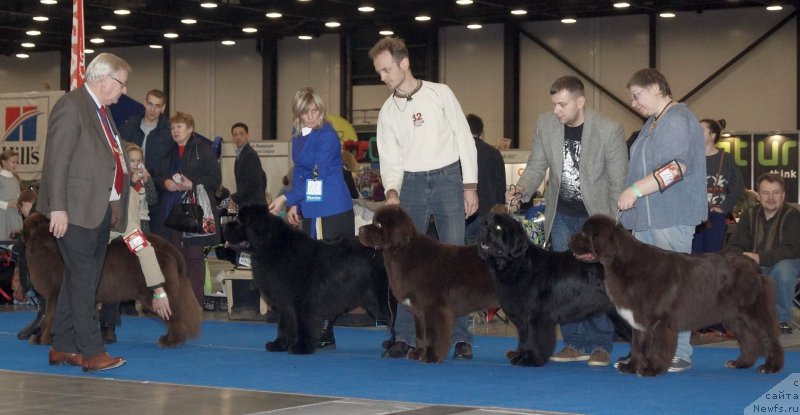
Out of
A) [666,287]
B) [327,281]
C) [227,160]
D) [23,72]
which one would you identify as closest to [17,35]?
[23,72]

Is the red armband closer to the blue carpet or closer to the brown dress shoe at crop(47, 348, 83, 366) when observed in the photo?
the blue carpet

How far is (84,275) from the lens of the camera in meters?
5.55

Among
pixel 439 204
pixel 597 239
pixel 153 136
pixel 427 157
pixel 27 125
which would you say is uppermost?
pixel 27 125

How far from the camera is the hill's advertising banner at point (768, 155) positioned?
52.3 ft

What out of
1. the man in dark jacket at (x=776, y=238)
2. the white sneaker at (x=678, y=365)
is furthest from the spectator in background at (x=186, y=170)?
the man in dark jacket at (x=776, y=238)

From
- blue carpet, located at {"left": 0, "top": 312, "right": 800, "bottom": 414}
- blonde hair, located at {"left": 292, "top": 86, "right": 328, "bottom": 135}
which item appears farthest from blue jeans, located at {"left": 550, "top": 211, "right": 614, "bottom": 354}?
blonde hair, located at {"left": 292, "top": 86, "right": 328, "bottom": 135}

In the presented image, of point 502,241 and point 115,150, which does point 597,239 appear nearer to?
point 502,241

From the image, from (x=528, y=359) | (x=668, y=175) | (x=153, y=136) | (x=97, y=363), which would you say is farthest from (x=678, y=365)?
(x=153, y=136)

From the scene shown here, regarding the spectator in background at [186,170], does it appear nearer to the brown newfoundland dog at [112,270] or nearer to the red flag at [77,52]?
the red flag at [77,52]

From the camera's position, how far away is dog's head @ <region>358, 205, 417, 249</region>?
598 cm

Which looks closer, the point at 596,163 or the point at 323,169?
the point at 596,163

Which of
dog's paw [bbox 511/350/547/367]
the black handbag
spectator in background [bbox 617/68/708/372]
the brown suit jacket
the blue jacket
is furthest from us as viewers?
the black handbag

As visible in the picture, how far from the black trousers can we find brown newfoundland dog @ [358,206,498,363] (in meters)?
1.40

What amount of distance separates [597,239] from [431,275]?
1.01 metres
